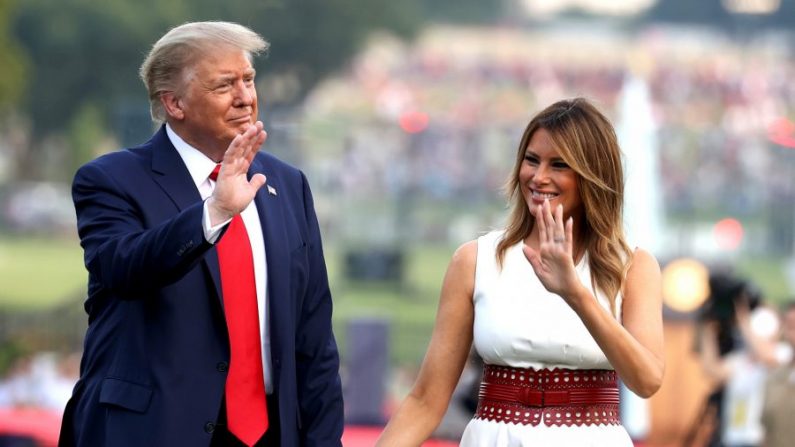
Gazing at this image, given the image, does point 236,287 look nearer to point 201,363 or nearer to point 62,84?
point 201,363

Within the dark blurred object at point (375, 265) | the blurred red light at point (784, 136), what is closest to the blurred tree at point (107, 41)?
the dark blurred object at point (375, 265)

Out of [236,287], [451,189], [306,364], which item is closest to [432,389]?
[306,364]

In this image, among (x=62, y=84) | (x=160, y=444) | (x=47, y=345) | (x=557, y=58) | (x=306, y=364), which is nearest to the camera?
(x=160, y=444)

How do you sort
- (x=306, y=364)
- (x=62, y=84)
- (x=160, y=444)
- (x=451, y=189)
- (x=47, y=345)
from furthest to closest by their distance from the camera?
(x=62, y=84) → (x=451, y=189) → (x=47, y=345) → (x=306, y=364) → (x=160, y=444)

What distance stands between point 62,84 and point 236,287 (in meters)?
47.8

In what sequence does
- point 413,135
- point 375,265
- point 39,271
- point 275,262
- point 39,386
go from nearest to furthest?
1. point 275,262
2. point 39,386
3. point 375,265
4. point 39,271
5. point 413,135

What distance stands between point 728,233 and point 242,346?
39.6 m

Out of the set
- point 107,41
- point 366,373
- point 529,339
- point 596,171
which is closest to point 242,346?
point 529,339

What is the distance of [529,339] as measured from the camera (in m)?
4.30

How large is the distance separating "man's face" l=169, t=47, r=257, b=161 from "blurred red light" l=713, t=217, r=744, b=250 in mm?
37267

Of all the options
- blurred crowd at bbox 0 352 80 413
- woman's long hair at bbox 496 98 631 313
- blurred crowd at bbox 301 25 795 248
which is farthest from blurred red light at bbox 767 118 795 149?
woman's long hair at bbox 496 98 631 313

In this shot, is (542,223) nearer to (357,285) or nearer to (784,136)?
(357,285)

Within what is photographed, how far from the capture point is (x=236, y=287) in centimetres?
421

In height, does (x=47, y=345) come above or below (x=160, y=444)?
below
